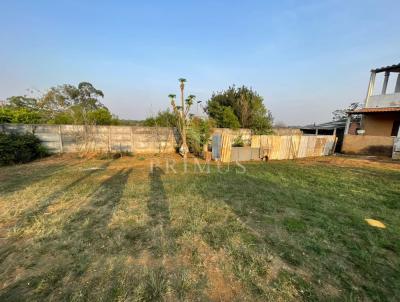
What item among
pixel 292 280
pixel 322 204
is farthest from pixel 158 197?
pixel 322 204

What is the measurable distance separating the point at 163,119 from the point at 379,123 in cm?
1457

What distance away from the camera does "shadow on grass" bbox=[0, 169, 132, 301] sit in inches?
64.4

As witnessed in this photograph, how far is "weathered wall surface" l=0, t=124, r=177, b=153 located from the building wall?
13617mm

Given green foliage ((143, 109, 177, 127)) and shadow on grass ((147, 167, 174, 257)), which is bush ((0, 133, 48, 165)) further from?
shadow on grass ((147, 167, 174, 257))

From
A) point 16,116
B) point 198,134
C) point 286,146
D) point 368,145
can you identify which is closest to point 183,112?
point 198,134

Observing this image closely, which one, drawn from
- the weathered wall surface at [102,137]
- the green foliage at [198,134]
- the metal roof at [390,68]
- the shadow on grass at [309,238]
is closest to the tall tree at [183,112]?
the green foliage at [198,134]

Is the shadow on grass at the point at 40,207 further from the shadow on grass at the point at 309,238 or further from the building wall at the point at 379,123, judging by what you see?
the building wall at the point at 379,123

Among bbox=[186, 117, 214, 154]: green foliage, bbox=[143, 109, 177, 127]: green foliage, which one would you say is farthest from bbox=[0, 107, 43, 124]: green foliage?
bbox=[186, 117, 214, 154]: green foliage

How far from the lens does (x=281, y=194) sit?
4.33 meters

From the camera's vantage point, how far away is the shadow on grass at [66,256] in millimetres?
1635

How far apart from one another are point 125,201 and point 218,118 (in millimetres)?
12135

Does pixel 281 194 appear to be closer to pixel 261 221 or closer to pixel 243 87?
pixel 261 221

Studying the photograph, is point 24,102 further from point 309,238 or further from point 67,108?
point 309,238

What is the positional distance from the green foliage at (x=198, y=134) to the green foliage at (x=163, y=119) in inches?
54.5
